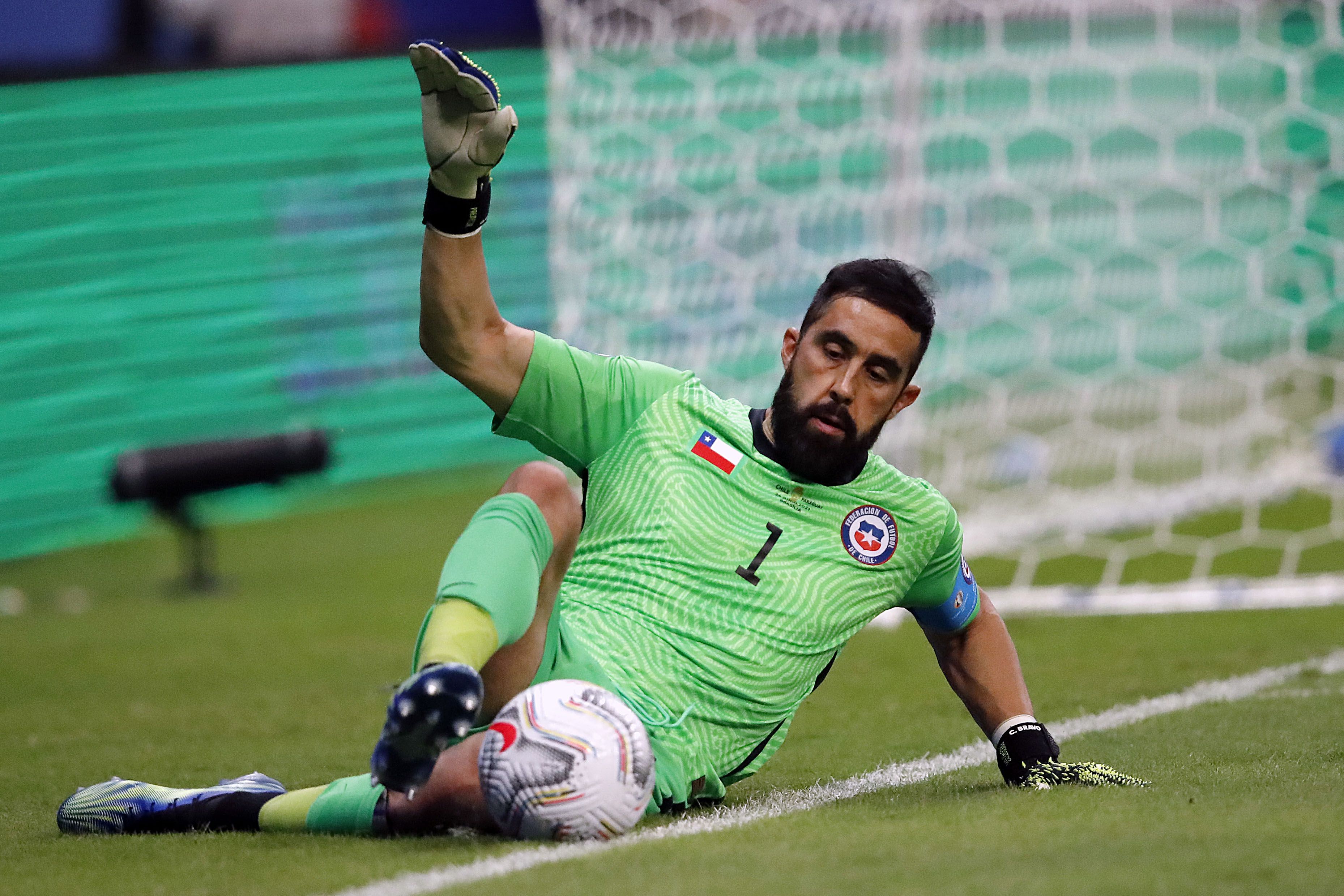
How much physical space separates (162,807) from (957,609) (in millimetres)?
1973

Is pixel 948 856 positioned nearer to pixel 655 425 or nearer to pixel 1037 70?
pixel 655 425

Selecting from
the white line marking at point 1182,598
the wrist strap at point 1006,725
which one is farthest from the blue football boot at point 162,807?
the white line marking at point 1182,598

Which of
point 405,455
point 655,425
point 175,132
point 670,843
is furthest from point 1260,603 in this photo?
point 175,132

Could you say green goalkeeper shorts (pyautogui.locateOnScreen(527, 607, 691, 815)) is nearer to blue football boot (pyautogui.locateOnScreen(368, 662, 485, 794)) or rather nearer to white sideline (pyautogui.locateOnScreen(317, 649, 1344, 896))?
white sideline (pyautogui.locateOnScreen(317, 649, 1344, 896))

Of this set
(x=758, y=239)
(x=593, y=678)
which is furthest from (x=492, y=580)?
(x=758, y=239)

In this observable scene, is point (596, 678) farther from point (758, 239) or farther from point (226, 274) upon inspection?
point (226, 274)

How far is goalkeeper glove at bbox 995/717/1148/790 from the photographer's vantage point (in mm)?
4051

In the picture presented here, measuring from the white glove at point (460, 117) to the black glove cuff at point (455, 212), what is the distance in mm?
54

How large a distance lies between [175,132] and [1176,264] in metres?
6.58

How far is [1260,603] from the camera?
7.48m

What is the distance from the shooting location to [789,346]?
432 centimetres

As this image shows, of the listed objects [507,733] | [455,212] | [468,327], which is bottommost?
[507,733]

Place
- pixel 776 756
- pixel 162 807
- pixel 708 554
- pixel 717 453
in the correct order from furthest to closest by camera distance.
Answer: pixel 776 756 < pixel 717 453 < pixel 708 554 < pixel 162 807

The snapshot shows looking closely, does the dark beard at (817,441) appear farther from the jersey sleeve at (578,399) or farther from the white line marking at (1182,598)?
the white line marking at (1182,598)
